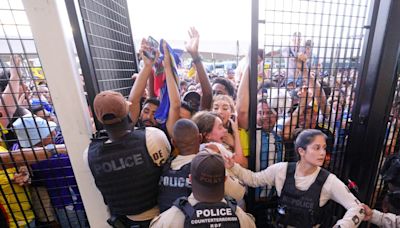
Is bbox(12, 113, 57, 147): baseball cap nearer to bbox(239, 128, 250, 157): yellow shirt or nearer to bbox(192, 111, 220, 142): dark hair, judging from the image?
bbox(192, 111, 220, 142): dark hair

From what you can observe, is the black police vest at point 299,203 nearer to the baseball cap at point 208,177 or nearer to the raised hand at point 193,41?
the baseball cap at point 208,177

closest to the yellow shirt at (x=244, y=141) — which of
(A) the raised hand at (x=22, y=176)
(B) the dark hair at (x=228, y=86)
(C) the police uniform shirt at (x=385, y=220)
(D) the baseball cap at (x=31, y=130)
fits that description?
(B) the dark hair at (x=228, y=86)

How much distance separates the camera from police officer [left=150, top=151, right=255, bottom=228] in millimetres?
844

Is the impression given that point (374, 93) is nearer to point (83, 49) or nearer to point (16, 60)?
point (83, 49)

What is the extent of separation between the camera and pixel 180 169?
105 cm

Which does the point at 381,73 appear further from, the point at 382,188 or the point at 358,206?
the point at 382,188

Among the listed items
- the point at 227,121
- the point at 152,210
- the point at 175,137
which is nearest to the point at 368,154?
the point at 227,121

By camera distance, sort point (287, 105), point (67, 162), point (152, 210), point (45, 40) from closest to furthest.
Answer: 1. point (45, 40)
2. point (152, 210)
3. point (67, 162)
4. point (287, 105)

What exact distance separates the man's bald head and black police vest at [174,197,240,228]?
0.95 ft

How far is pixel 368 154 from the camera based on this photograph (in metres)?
1.46

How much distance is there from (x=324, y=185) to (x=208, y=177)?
75 cm

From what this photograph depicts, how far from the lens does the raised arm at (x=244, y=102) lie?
1324 millimetres

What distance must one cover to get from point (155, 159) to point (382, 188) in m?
1.81

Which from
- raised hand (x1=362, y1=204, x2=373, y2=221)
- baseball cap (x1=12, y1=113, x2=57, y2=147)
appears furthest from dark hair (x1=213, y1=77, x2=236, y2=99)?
baseball cap (x1=12, y1=113, x2=57, y2=147)
